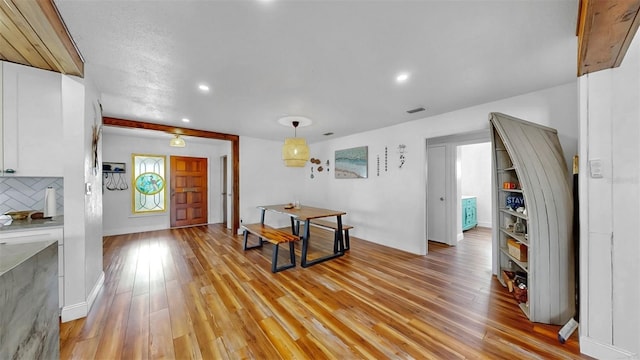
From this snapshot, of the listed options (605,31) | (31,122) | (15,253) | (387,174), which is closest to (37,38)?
(31,122)

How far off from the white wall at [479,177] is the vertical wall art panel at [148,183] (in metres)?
8.25

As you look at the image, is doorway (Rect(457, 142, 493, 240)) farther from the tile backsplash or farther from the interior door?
the tile backsplash

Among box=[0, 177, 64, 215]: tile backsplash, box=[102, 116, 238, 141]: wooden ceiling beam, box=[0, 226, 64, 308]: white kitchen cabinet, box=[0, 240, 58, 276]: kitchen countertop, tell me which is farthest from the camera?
box=[102, 116, 238, 141]: wooden ceiling beam

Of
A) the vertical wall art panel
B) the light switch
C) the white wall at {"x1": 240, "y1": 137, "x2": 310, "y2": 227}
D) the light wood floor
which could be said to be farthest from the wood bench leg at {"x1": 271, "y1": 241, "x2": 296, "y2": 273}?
the vertical wall art panel

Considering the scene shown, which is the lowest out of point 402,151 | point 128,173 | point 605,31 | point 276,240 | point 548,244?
point 276,240

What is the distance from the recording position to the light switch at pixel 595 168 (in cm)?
156

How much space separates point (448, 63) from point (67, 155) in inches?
140

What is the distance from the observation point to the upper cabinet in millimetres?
1905

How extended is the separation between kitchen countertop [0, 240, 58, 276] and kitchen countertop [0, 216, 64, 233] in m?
0.87

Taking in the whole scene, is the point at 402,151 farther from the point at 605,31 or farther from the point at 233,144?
the point at 233,144

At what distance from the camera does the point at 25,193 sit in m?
2.34

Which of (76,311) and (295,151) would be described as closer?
(76,311)

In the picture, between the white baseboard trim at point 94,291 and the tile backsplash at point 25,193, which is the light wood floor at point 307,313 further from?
the tile backsplash at point 25,193

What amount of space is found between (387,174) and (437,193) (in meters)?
1.20
